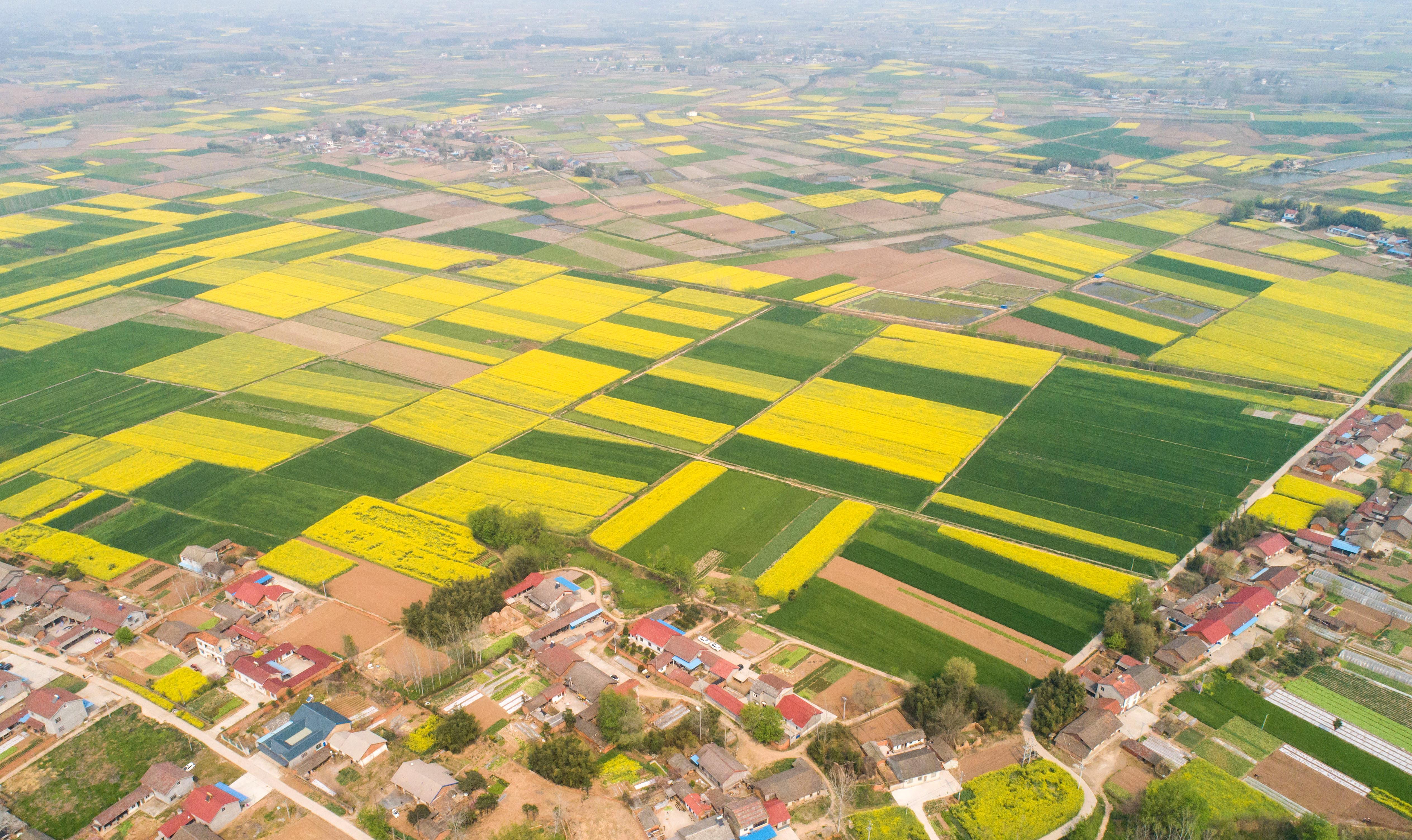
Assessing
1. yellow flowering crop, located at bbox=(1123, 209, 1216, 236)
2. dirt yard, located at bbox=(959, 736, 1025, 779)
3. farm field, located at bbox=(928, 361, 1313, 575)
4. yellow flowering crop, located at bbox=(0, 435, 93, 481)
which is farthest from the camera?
yellow flowering crop, located at bbox=(1123, 209, 1216, 236)

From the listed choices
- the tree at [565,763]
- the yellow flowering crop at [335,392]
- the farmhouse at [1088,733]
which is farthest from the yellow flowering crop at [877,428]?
the tree at [565,763]

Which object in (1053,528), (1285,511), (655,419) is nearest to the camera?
(1053,528)

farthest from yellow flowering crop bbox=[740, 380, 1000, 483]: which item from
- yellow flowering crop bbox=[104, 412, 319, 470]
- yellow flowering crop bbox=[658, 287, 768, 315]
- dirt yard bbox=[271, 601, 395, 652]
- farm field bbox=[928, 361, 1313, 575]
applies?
yellow flowering crop bbox=[104, 412, 319, 470]

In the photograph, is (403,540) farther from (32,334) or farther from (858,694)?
(32,334)

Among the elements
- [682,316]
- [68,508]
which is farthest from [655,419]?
[68,508]

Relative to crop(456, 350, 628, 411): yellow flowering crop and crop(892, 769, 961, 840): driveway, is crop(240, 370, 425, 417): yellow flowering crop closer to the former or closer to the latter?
crop(456, 350, 628, 411): yellow flowering crop

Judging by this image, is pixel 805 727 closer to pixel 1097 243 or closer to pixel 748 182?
pixel 1097 243
